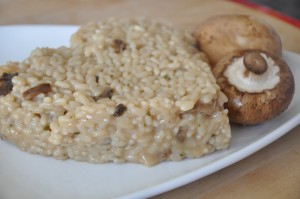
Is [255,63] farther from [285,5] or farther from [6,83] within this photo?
[285,5]

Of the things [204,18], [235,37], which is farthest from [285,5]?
[235,37]

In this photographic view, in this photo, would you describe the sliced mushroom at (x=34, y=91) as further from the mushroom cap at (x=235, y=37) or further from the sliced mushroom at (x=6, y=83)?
the mushroom cap at (x=235, y=37)

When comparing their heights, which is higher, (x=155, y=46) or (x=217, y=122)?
(x=155, y=46)

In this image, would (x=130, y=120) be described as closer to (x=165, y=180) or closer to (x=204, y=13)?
(x=165, y=180)

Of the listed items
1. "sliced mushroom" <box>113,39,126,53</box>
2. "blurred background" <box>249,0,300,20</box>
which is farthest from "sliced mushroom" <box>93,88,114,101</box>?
"blurred background" <box>249,0,300,20</box>

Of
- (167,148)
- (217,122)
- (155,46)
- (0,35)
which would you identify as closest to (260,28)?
(155,46)

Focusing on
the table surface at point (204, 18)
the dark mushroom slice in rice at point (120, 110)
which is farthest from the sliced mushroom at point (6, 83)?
the table surface at point (204, 18)
